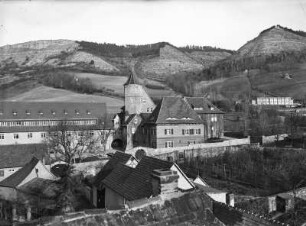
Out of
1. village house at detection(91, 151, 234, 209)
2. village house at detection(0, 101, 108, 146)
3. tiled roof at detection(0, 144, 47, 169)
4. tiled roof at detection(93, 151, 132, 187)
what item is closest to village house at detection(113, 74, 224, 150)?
village house at detection(0, 101, 108, 146)

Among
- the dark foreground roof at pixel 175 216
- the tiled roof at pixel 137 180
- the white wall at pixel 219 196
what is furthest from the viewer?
the white wall at pixel 219 196

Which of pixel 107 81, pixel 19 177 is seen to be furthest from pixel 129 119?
pixel 107 81

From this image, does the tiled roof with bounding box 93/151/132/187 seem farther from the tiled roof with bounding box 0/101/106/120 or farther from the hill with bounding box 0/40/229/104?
the hill with bounding box 0/40/229/104

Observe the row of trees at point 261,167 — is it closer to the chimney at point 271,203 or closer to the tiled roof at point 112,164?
the chimney at point 271,203

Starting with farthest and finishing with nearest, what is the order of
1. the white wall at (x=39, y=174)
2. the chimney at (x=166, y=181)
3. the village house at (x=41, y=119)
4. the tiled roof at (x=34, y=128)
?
the village house at (x=41, y=119)
the tiled roof at (x=34, y=128)
the white wall at (x=39, y=174)
the chimney at (x=166, y=181)

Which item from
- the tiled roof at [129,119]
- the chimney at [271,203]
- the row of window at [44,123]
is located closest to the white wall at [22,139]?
the row of window at [44,123]

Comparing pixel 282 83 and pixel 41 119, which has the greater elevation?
pixel 282 83

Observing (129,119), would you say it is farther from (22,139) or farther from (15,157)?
(15,157)
